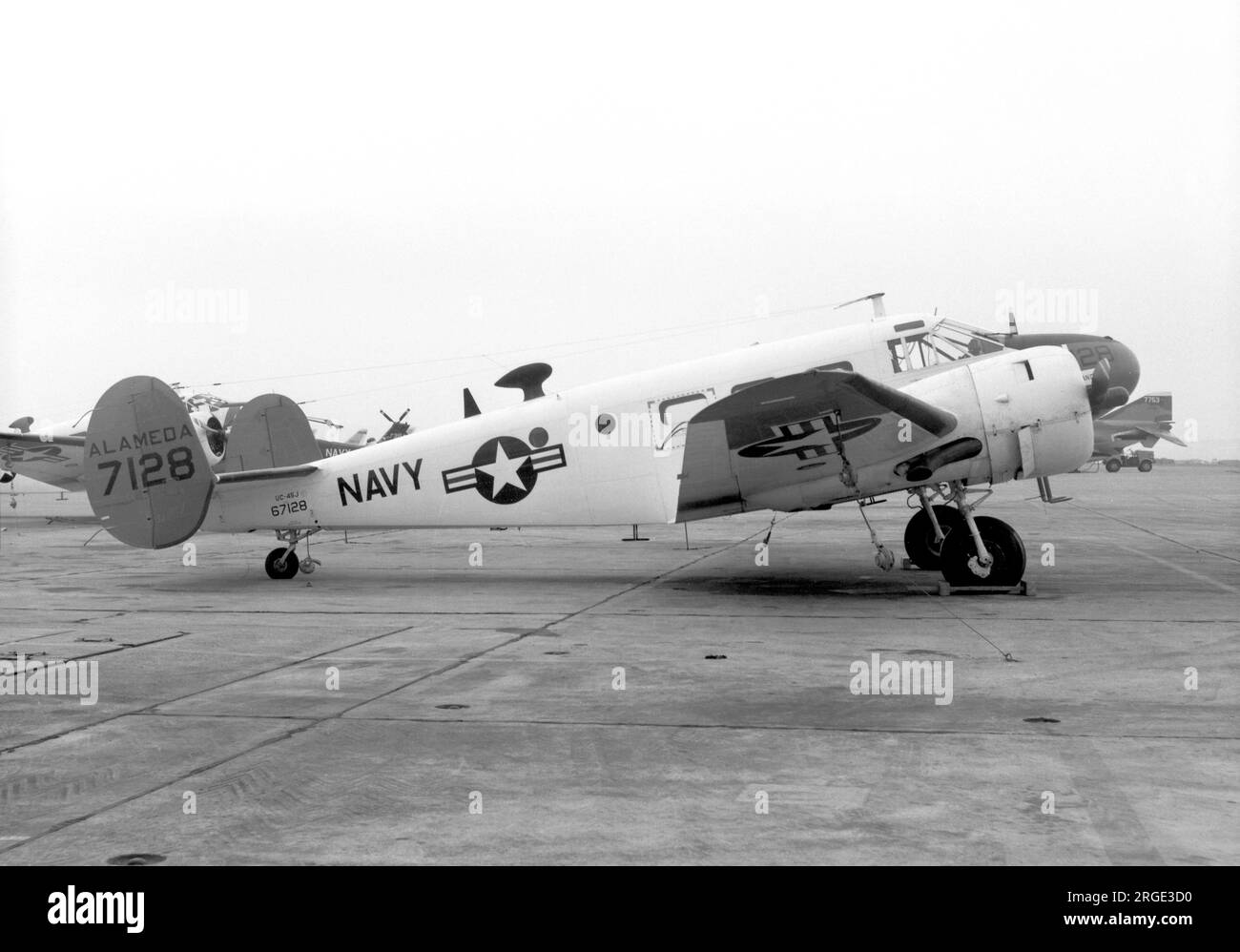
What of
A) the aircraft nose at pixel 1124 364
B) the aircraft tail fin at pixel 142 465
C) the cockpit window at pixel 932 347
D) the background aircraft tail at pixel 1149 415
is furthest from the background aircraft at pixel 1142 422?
the aircraft tail fin at pixel 142 465

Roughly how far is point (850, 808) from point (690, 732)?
178 centimetres

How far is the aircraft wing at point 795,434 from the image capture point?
13.3 metres

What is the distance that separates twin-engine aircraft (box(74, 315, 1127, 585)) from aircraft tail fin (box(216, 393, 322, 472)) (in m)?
1.20

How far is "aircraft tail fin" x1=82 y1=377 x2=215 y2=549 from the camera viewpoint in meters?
15.6

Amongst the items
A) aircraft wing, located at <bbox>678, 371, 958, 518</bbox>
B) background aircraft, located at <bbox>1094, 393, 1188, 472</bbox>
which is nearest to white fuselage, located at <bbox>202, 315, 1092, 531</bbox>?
aircraft wing, located at <bbox>678, 371, 958, 518</bbox>

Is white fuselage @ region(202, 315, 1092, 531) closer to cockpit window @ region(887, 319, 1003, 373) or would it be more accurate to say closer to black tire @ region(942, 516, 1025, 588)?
cockpit window @ region(887, 319, 1003, 373)

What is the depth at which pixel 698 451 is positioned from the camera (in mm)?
14625

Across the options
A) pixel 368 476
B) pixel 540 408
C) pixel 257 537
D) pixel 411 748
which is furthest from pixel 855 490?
pixel 257 537

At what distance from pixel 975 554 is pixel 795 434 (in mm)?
2595

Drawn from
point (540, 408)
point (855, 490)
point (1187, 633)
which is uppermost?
point (540, 408)

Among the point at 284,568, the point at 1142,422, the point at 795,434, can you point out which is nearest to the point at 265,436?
the point at 284,568

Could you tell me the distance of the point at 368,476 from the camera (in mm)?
16016

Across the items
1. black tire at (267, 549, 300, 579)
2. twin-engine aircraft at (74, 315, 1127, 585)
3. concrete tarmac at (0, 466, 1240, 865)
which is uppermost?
twin-engine aircraft at (74, 315, 1127, 585)
